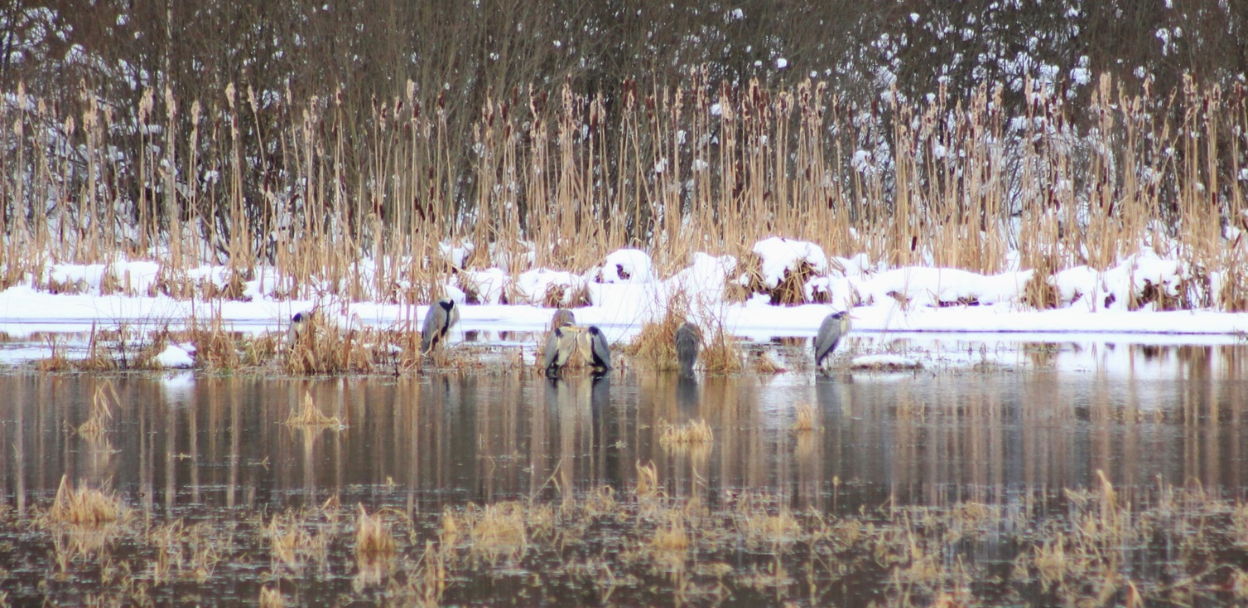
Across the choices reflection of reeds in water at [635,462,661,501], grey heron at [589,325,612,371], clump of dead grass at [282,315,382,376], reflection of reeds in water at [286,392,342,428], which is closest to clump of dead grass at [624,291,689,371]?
grey heron at [589,325,612,371]

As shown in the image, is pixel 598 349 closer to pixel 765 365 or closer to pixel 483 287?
pixel 765 365

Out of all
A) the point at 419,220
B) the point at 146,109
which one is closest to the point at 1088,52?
the point at 419,220

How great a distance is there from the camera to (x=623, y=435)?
19.9 feet

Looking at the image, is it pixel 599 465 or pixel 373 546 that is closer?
pixel 373 546

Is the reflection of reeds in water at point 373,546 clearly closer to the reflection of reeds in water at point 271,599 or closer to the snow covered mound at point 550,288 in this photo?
the reflection of reeds in water at point 271,599

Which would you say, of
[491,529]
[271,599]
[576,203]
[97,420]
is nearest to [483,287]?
[576,203]

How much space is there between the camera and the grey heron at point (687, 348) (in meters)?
8.52

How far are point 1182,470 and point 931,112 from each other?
745cm

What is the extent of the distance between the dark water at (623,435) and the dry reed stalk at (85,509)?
218 millimetres

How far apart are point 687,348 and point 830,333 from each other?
78cm

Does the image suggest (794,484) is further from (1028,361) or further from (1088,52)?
(1088,52)

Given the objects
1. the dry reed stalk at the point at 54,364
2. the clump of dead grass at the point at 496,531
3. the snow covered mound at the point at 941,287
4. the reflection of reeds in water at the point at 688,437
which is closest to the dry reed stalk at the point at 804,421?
the reflection of reeds in water at the point at 688,437

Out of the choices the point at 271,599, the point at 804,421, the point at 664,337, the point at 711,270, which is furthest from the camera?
the point at 711,270

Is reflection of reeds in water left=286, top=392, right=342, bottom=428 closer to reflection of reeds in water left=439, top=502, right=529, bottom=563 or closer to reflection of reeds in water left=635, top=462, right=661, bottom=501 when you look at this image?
reflection of reeds in water left=635, top=462, right=661, bottom=501
